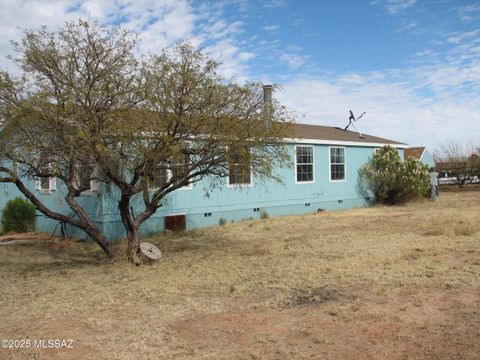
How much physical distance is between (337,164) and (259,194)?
15.8 feet

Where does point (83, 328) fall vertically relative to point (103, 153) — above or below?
below

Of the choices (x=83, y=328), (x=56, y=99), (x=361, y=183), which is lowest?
(x=83, y=328)

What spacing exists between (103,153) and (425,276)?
17.9ft

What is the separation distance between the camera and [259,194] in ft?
55.2

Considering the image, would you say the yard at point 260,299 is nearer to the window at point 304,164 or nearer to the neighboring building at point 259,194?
the neighboring building at point 259,194

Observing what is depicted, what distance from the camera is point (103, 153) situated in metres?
7.84

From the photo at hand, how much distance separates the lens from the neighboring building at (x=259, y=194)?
42.0 feet

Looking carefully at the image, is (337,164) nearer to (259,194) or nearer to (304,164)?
(304,164)

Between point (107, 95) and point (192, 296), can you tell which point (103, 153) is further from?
point (192, 296)

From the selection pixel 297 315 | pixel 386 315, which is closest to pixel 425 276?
pixel 386 315

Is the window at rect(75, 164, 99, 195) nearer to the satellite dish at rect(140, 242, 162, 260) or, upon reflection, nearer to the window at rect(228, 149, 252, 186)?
the satellite dish at rect(140, 242, 162, 260)

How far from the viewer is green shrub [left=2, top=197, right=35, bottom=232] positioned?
14.8 metres

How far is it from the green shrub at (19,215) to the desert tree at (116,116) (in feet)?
20.3

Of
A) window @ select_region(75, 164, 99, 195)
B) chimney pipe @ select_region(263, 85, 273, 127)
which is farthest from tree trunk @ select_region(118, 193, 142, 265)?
chimney pipe @ select_region(263, 85, 273, 127)
